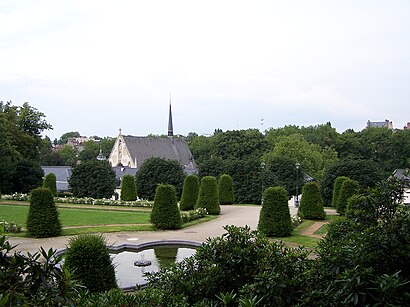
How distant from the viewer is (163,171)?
33.2m

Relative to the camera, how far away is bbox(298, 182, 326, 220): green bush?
20672mm

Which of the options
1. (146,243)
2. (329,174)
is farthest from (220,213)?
(146,243)

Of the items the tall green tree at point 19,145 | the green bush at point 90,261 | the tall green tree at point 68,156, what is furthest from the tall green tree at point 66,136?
the green bush at point 90,261

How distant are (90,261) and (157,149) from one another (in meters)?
49.8

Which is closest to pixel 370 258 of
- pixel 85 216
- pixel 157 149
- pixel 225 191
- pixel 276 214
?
pixel 276 214

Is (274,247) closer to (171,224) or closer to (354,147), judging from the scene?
(171,224)

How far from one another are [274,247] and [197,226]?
1521cm

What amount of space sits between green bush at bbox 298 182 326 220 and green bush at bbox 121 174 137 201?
43.0 ft

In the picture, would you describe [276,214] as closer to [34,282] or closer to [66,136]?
[34,282]

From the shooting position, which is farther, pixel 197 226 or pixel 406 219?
pixel 197 226

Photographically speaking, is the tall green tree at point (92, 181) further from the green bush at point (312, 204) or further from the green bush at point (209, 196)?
the green bush at point (312, 204)

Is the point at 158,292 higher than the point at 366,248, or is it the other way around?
the point at 366,248

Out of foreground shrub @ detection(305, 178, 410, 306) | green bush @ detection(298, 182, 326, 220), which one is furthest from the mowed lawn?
foreground shrub @ detection(305, 178, 410, 306)

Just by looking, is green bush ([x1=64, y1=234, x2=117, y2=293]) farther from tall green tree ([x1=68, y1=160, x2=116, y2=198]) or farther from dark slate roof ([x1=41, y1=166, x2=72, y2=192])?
dark slate roof ([x1=41, y1=166, x2=72, y2=192])
